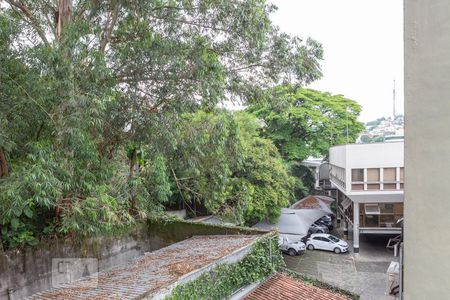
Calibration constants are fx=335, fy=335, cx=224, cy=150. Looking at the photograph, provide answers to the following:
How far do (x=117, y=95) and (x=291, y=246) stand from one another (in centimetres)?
1116

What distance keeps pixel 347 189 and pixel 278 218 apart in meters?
3.30

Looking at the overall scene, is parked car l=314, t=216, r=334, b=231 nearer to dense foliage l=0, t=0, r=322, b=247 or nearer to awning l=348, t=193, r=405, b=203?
awning l=348, t=193, r=405, b=203

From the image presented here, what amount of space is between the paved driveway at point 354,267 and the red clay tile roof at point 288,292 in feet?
12.1

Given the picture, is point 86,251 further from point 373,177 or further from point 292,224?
point 373,177

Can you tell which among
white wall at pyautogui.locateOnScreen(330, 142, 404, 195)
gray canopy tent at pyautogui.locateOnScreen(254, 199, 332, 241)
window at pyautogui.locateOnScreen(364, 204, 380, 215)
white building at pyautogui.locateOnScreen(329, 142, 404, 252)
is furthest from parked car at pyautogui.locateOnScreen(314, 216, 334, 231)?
white wall at pyautogui.locateOnScreen(330, 142, 404, 195)

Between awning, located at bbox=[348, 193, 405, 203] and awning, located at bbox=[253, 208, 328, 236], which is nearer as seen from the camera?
awning, located at bbox=[348, 193, 405, 203]

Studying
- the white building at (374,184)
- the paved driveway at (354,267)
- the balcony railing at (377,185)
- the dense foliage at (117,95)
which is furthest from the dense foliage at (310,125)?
the dense foliage at (117,95)

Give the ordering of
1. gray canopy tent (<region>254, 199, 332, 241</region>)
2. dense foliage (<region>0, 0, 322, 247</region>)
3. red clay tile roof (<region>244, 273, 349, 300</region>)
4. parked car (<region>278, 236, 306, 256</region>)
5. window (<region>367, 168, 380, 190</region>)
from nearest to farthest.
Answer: dense foliage (<region>0, 0, 322, 247</region>) < red clay tile roof (<region>244, 273, 349, 300</region>) < window (<region>367, 168, 380, 190</region>) < parked car (<region>278, 236, 306, 256</region>) < gray canopy tent (<region>254, 199, 332, 241</region>)

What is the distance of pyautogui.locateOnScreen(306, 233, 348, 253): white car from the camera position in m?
15.5

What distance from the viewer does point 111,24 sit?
23.1 feet

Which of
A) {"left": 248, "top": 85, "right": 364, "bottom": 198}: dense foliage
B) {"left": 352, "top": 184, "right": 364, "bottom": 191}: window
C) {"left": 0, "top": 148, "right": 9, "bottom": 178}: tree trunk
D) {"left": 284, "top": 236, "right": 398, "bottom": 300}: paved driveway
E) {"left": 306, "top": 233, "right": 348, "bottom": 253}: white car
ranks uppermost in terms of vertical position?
{"left": 248, "top": 85, "right": 364, "bottom": 198}: dense foliage

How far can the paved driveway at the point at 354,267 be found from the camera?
1175cm

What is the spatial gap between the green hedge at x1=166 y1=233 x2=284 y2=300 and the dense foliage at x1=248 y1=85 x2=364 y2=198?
1102cm
